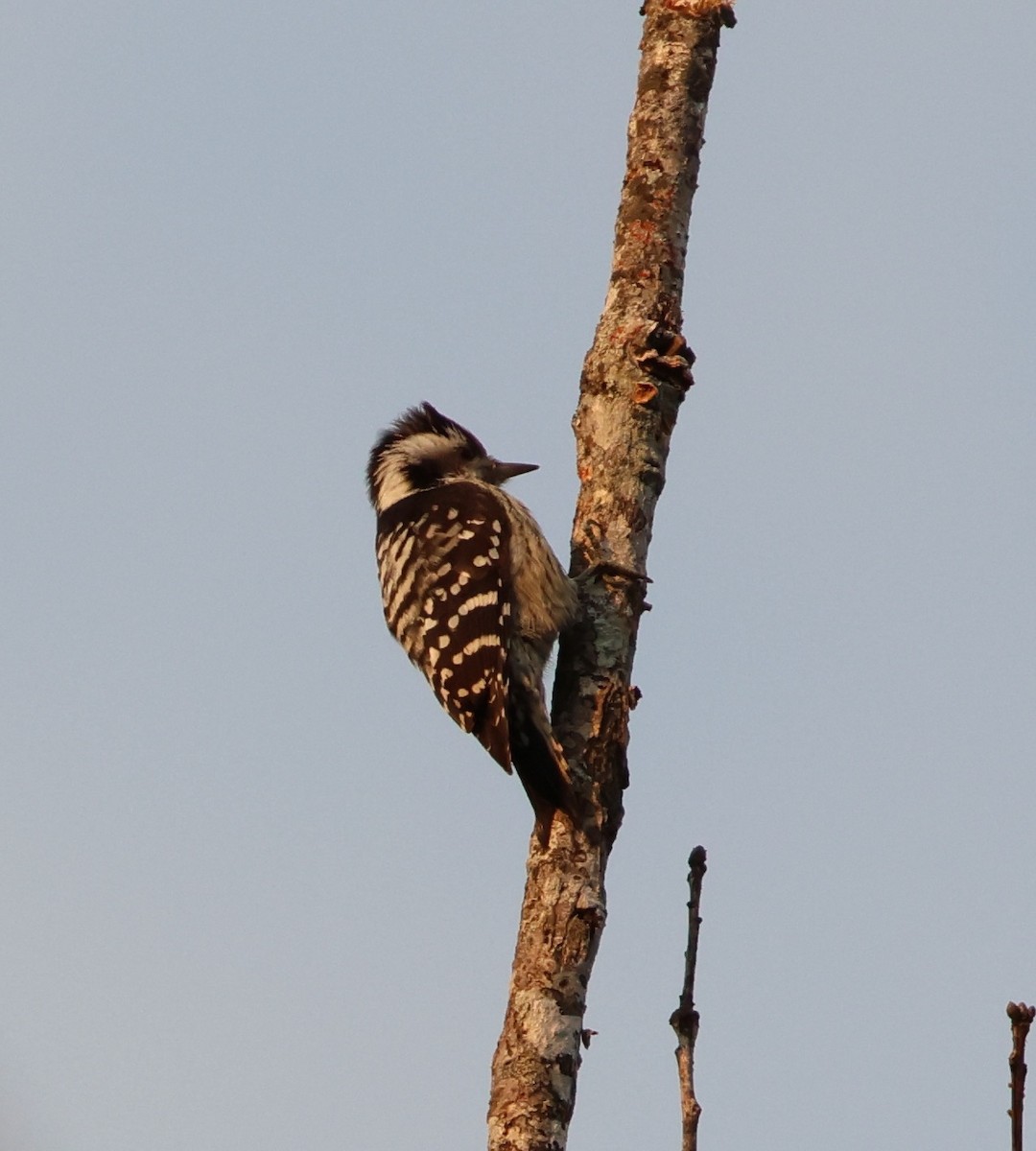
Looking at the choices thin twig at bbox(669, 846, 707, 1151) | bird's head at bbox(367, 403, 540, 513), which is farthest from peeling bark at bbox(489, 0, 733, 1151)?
bird's head at bbox(367, 403, 540, 513)

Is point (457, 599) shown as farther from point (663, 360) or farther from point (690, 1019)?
point (690, 1019)

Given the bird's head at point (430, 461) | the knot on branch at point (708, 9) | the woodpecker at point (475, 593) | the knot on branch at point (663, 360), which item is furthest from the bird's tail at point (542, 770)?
the knot on branch at point (708, 9)

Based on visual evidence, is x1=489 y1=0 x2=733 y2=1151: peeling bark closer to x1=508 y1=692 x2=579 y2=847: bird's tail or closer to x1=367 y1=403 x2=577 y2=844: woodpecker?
x1=508 y1=692 x2=579 y2=847: bird's tail

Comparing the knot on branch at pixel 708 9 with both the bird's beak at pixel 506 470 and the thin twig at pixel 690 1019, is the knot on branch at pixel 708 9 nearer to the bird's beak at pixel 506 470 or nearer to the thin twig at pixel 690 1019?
the bird's beak at pixel 506 470

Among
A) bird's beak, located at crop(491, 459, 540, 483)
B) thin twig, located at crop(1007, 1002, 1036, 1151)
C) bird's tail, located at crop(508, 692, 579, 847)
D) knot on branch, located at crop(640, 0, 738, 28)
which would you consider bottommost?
thin twig, located at crop(1007, 1002, 1036, 1151)

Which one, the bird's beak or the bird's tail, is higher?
the bird's beak

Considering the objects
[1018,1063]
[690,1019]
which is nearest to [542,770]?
[690,1019]

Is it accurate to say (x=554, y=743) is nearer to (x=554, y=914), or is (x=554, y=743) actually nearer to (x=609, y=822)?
(x=609, y=822)

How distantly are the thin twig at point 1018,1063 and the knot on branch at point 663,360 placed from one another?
2.68 metres

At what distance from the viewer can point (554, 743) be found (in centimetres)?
424

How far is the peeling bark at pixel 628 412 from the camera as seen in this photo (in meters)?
4.20

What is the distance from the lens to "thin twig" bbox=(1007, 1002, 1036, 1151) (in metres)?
1.95

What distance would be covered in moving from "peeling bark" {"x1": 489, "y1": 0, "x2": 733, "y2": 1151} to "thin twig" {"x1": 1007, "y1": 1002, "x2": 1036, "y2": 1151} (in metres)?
1.91

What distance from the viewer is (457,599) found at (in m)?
5.52
